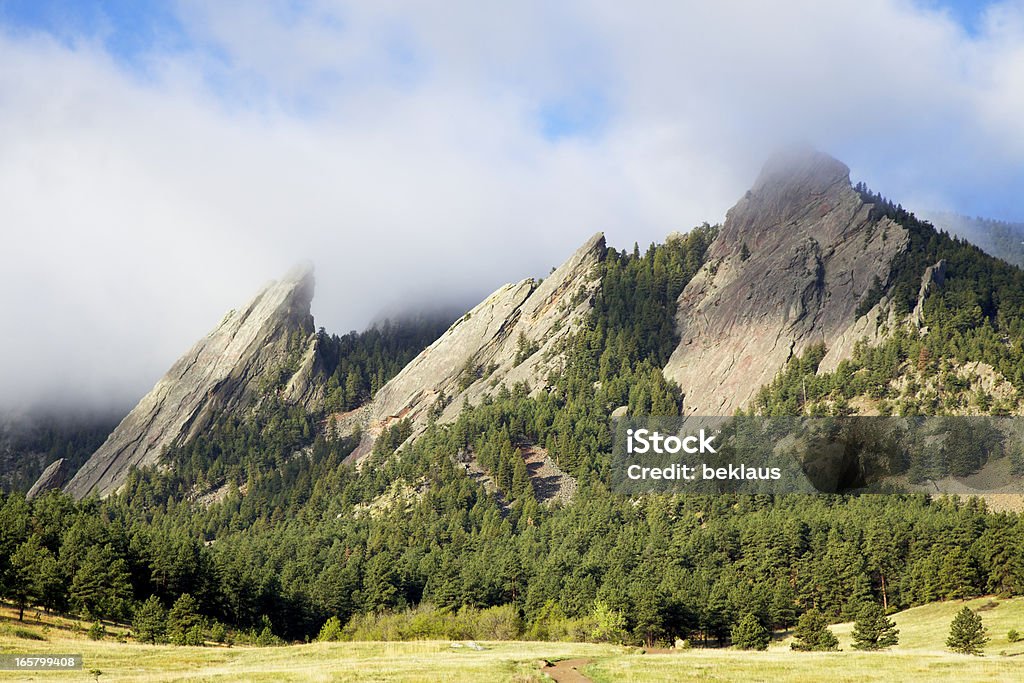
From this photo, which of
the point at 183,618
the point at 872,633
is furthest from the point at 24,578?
the point at 872,633

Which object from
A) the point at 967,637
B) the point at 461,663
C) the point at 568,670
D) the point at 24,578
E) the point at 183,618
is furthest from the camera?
the point at 183,618

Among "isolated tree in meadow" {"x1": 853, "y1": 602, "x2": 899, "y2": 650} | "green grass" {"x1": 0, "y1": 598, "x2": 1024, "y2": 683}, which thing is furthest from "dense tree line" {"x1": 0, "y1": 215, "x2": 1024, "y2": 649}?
"green grass" {"x1": 0, "y1": 598, "x2": 1024, "y2": 683}

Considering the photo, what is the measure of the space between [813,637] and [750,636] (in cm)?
1297

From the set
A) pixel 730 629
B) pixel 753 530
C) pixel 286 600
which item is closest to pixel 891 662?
pixel 730 629

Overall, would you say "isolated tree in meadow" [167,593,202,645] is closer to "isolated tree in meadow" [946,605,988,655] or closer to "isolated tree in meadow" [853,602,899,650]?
"isolated tree in meadow" [853,602,899,650]

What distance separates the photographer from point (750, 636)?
118750mm

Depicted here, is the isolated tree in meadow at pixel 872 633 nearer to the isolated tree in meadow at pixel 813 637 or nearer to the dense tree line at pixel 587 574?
the isolated tree in meadow at pixel 813 637

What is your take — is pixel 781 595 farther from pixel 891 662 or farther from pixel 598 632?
pixel 891 662

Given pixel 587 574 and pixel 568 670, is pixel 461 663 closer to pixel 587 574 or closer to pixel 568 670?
pixel 568 670

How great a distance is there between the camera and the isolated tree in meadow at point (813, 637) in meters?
106

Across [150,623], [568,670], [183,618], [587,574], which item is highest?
[587,574]

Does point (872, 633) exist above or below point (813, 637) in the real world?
above

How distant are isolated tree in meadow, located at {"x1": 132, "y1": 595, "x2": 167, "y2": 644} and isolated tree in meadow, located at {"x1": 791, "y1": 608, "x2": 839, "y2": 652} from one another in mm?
66385

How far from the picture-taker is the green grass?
68562mm
